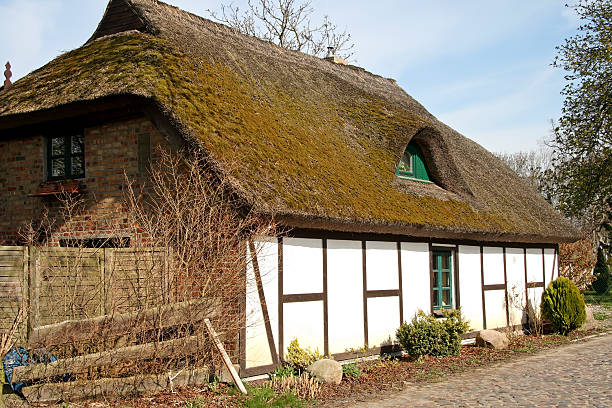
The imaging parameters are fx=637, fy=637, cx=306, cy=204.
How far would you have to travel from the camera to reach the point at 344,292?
1010cm

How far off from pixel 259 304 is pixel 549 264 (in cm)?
1082

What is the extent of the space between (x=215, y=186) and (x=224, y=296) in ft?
4.62

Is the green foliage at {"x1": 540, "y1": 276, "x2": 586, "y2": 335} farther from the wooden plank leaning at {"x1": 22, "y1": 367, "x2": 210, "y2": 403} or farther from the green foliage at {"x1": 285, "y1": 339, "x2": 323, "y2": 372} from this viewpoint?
the wooden plank leaning at {"x1": 22, "y1": 367, "x2": 210, "y2": 403}

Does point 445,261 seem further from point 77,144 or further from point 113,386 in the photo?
point 113,386

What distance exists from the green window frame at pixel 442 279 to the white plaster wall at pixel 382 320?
153 centimetres

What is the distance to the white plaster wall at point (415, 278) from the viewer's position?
11.5 m

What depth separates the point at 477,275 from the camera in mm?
13719

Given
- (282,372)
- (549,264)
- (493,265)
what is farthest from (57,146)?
(549,264)

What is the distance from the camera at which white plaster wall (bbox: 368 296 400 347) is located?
34.9 feet

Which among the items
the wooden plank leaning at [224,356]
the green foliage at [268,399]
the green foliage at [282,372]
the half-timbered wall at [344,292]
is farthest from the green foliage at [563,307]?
the wooden plank leaning at [224,356]

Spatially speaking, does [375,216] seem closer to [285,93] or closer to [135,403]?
[285,93]

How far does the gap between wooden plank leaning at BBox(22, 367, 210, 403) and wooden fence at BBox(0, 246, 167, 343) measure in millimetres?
615

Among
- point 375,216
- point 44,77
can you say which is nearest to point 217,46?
point 44,77

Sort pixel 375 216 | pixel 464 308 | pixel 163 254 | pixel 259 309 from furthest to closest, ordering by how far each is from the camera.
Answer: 1. pixel 464 308
2. pixel 375 216
3. pixel 259 309
4. pixel 163 254
